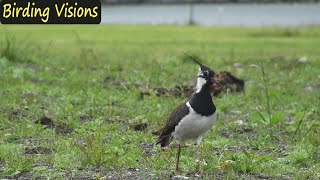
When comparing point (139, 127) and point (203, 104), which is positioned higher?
point (203, 104)

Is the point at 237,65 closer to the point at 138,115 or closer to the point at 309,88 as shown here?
the point at 309,88

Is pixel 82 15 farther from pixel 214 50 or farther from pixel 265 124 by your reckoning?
pixel 214 50

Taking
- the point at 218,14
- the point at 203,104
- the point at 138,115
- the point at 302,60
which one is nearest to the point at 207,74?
the point at 203,104

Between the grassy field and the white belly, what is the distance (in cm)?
30

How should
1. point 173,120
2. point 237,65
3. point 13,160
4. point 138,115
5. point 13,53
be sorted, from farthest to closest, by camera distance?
point 237,65
point 13,53
point 138,115
point 13,160
point 173,120

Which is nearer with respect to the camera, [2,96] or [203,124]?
[203,124]

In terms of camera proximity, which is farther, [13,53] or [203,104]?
[13,53]

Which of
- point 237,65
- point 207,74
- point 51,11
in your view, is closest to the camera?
point 207,74

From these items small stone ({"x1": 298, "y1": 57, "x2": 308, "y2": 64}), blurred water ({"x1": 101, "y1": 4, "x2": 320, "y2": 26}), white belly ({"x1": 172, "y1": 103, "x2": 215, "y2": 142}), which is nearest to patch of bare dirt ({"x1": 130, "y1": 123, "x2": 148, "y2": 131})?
white belly ({"x1": 172, "y1": 103, "x2": 215, "y2": 142})

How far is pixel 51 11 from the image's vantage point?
9656 millimetres

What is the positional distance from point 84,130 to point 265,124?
5.87ft

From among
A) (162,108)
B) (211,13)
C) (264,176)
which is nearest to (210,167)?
(264,176)

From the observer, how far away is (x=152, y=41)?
1669 cm

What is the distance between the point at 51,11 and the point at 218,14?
2208cm
